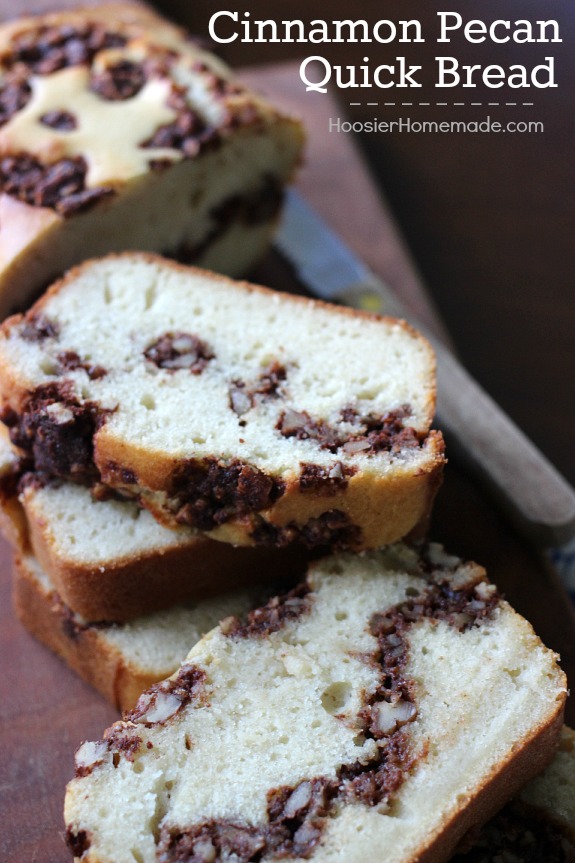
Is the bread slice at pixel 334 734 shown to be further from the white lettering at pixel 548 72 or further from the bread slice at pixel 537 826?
the white lettering at pixel 548 72

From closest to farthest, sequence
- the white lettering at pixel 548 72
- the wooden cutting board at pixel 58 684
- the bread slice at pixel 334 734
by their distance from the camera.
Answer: the bread slice at pixel 334 734 < the wooden cutting board at pixel 58 684 < the white lettering at pixel 548 72

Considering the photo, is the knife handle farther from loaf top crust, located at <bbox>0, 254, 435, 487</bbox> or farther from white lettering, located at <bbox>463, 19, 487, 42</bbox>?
white lettering, located at <bbox>463, 19, 487, 42</bbox>

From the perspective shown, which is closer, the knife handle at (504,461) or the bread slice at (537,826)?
the bread slice at (537,826)

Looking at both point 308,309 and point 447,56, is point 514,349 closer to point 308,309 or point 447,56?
point 308,309

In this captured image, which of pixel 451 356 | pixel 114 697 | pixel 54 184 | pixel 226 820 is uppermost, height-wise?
pixel 54 184

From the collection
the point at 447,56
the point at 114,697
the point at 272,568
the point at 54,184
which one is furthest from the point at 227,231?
the point at 447,56

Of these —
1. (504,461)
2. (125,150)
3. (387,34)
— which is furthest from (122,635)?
(387,34)

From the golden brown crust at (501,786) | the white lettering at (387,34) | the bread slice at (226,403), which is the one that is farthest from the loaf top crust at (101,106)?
the golden brown crust at (501,786)

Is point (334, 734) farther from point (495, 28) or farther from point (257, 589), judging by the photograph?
point (495, 28)
